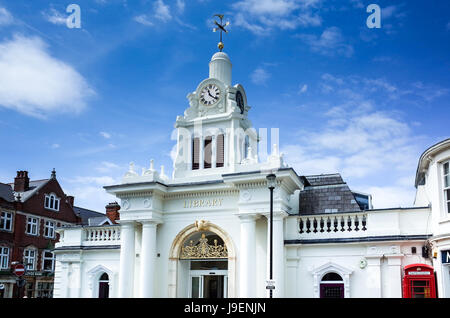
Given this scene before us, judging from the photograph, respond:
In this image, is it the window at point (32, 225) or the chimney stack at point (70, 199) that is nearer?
the window at point (32, 225)

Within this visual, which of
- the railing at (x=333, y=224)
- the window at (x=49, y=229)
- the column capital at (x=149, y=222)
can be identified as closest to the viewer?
the railing at (x=333, y=224)

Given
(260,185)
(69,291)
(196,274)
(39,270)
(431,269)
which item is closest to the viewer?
(431,269)

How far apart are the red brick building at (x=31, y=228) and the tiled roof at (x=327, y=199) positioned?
94.5 feet

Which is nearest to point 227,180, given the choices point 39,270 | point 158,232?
point 158,232

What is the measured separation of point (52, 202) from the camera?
50.0 m

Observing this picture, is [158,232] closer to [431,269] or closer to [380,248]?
[380,248]

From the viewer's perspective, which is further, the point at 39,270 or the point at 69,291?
the point at 39,270

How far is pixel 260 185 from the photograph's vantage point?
21.8 metres

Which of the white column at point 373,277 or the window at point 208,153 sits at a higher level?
the window at point 208,153

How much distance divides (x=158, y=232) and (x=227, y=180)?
15.6 ft

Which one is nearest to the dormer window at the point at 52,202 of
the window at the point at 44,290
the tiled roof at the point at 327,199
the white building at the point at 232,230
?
the window at the point at 44,290

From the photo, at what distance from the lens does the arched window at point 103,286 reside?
2572cm

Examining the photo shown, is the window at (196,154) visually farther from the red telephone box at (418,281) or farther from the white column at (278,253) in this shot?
the red telephone box at (418,281)

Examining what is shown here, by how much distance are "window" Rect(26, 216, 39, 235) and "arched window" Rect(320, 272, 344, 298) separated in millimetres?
33443
